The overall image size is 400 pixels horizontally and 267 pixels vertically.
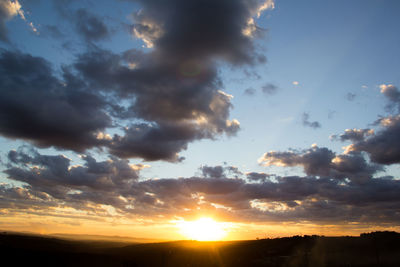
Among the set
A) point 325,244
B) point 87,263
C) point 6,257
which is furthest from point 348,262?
point 6,257

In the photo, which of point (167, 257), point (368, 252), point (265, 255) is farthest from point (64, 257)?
point (368, 252)

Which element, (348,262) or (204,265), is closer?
(348,262)

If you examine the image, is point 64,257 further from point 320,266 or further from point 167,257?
point 320,266

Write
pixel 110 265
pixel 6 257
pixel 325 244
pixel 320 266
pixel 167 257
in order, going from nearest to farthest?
1. pixel 320 266
2. pixel 6 257
3. pixel 110 265
4. pixel 325 244
5. pixel 167 257

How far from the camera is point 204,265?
8044 centimetres

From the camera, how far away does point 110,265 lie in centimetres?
8025

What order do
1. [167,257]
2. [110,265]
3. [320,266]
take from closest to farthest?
[320,266] → [110,265] → [167,257]

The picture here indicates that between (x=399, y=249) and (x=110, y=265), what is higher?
(x=399, y=249)

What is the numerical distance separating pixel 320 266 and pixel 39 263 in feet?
220

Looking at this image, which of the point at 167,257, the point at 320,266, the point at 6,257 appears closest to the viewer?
the point at 320,266

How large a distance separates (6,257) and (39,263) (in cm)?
893

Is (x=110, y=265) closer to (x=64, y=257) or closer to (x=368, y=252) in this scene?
(x=64, y=257)

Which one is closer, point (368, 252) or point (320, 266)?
point (320, 266)

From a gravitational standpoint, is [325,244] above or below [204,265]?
above
